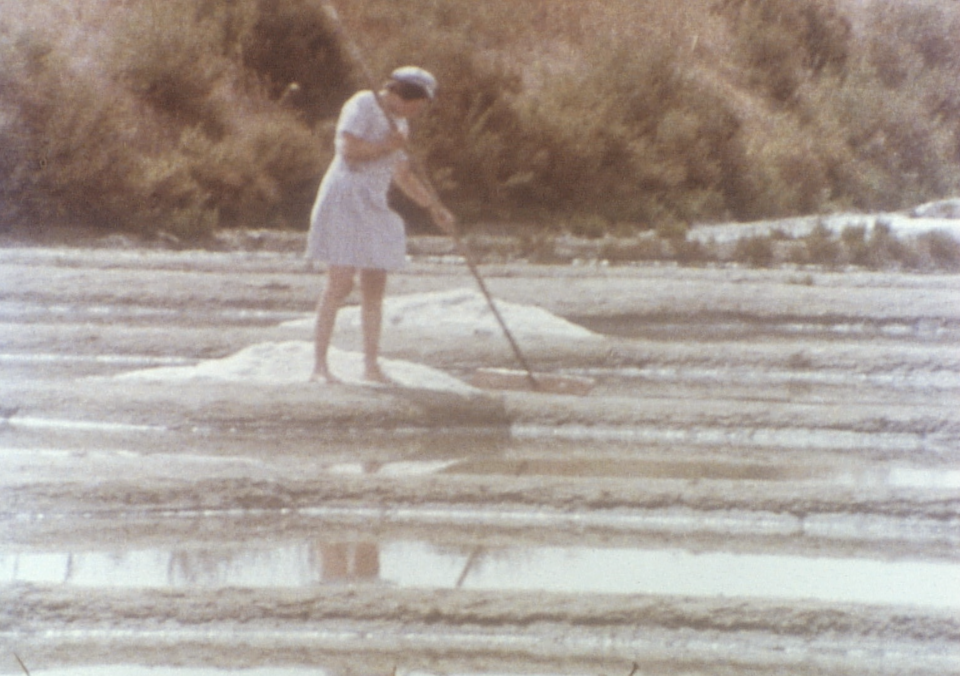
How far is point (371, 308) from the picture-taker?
6906 millimetres

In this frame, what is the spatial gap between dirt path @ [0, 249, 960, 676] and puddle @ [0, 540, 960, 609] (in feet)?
0.04

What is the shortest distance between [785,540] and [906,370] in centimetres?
307

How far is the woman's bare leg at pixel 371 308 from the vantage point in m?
6.89

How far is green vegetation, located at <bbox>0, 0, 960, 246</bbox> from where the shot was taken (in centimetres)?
686

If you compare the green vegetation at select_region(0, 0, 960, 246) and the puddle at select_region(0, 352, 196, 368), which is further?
the puddle at select_region(0, 352, 196, 368)

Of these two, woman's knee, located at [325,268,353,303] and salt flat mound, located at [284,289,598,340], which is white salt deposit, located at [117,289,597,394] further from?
woman's knee, located at [325,268,353,303]

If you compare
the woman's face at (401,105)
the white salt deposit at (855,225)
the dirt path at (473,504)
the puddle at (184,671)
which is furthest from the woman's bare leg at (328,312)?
the white salt deposit at (855,225)

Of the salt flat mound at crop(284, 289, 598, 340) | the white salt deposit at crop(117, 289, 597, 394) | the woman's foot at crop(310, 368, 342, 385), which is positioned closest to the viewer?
the woman's foot at crop(310, 368, 342, 385)

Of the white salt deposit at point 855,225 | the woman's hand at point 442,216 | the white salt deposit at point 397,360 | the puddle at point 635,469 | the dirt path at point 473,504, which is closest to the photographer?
the dirt path at point 473,504

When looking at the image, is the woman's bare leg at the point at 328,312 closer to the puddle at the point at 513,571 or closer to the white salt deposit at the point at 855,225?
the puddle at the point at 513,571

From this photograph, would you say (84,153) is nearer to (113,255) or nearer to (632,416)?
(113,255)

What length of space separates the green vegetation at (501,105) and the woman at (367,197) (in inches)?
36.1

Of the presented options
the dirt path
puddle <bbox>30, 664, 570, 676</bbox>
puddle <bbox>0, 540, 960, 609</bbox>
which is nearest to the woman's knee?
the dirt path

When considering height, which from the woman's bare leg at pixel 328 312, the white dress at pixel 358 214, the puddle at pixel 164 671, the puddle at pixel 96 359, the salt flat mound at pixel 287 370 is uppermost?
the white dress at pixel 358 214
